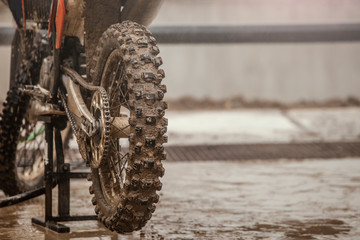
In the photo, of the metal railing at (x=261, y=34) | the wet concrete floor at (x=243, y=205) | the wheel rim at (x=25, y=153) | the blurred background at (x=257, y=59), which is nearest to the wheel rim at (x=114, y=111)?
the wet concrete floor at (x=243, y=205)

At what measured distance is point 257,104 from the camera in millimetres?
9836

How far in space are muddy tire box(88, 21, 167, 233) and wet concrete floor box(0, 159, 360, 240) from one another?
1.88 feet

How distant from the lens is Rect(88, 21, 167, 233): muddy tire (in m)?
3.82

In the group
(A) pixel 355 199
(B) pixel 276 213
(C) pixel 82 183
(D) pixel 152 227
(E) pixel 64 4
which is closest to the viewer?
(E) pixel 64 4

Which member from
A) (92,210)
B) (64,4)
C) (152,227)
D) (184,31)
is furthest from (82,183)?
(184,31)

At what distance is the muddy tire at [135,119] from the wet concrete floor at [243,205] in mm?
574

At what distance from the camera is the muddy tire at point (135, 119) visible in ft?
12.5

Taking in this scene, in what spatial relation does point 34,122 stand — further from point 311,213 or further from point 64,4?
point 311,213

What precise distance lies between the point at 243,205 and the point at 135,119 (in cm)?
185

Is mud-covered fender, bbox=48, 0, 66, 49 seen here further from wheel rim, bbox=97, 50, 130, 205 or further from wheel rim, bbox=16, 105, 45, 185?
wheel rim, bbox=16, 105, 45, 185

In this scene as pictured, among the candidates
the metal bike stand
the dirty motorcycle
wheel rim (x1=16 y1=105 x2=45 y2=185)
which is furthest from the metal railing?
the metal bike stand

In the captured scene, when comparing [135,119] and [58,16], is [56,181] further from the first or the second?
[135,119]

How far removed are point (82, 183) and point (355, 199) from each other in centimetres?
202

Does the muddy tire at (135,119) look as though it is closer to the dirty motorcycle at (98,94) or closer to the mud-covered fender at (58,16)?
the dirty motorcycle at (98,94)
